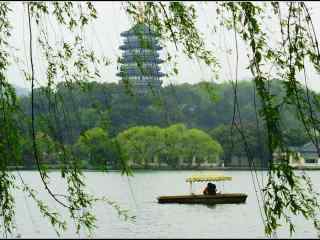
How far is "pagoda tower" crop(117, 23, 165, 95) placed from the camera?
4.37m

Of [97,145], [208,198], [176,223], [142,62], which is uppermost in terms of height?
A: [142,62]

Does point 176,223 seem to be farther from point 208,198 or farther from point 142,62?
point 142,62

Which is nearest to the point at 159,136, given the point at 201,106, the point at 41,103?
the point at 201,106

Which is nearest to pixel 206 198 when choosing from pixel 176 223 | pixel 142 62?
pixel 176 223

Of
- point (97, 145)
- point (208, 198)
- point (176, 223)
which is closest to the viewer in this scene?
point (97, 145)

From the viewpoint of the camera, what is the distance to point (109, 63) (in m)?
4.64

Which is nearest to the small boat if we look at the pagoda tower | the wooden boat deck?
the wooden boat deck

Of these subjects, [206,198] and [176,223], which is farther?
[206,198]

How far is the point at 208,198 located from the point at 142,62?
879 inches

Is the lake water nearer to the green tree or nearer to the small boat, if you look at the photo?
the small boat

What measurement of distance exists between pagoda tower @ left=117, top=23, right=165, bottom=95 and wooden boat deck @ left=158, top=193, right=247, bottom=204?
72.2 feet

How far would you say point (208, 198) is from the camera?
26.5m

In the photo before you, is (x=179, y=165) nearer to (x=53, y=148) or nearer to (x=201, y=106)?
(x=201, y=106)

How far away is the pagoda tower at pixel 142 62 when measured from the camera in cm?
437
